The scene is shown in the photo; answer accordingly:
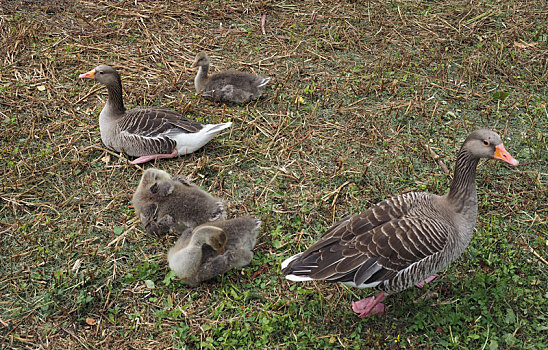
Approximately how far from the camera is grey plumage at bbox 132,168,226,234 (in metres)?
4.77

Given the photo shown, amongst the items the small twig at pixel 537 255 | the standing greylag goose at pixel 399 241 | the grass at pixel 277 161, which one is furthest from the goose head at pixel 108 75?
the small twig at pixel 537 255

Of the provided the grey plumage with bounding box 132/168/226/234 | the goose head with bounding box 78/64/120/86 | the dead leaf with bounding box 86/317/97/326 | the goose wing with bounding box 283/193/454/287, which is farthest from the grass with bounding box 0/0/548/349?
the goose head with bounding box 78/64/120/86

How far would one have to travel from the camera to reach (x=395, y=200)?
4223mm

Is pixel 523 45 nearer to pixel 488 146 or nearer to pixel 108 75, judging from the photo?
pixel 488 146

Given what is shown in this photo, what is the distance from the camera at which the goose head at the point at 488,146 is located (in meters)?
4.11

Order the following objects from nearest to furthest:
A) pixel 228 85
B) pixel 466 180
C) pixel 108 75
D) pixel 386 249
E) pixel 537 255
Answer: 1. pixel 386 249
2. pixel 466 180
3. pixel 537 255
4. pixel 108 75
5. pixel 228 85

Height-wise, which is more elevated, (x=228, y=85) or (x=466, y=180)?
(x=466, y=180)

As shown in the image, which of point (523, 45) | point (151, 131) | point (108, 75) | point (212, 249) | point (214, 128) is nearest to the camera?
point (212, 249)

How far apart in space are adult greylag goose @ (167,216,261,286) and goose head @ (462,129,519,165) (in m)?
1.96

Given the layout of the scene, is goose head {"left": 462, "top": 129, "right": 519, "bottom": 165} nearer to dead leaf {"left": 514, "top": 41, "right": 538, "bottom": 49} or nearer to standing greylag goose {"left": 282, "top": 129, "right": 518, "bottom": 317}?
standing greylag goose {"left": 282, "top": 129, "right": 518, "bottom": 317}

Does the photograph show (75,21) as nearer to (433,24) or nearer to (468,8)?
(433,24)

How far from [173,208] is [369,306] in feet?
6.50

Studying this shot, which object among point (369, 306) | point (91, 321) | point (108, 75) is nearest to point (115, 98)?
point (108, 75)

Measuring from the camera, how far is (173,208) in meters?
4.77
